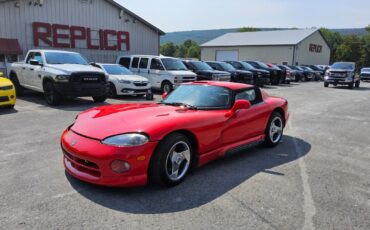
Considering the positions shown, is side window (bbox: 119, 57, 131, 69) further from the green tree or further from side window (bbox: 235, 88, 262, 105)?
the green tree

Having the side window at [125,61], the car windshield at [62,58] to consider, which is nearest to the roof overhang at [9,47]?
the side window at [125,61]

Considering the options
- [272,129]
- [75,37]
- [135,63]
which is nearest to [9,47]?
[75,37]

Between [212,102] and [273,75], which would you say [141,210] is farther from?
[273,75]

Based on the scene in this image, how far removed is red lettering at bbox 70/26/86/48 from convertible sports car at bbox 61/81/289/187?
1435 centimetres

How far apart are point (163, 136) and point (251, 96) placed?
249 cm

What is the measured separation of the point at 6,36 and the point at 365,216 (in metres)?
16.6

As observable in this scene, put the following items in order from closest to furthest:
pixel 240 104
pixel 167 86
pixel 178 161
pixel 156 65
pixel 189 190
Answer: pixel 189 190, pixel 178 161, pixel 240 104, pixel 167 86, pixel 156 65

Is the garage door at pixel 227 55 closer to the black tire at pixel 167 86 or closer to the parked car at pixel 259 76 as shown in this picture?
the parked car at pixel 259 76

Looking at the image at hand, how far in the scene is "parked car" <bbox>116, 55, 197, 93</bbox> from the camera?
595 inches

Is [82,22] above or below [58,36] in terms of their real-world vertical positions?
above

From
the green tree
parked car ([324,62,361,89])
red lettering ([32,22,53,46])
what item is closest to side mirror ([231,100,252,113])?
red lettering ([32,22,53,46])

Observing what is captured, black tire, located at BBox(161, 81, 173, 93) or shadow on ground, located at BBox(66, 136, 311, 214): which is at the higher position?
black tire, located at BBox(161, 81, 173, 93)

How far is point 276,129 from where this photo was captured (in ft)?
20.7

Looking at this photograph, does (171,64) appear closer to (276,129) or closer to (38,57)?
(38,57)
